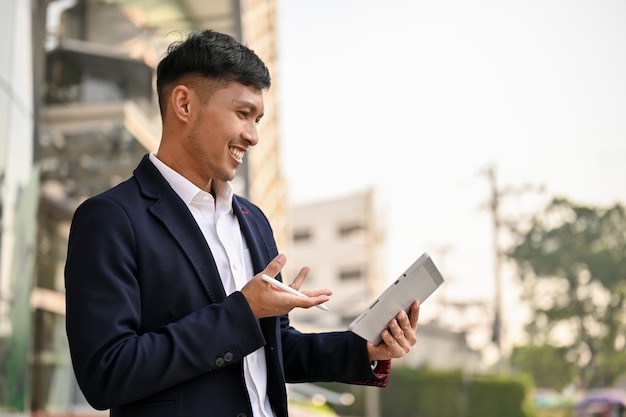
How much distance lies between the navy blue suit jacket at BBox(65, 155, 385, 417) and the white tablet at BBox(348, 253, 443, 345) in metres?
0.14

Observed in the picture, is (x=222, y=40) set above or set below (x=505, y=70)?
below

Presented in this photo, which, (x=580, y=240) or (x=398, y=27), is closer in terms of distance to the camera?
(x=580, y=240)

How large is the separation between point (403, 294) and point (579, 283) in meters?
22.5

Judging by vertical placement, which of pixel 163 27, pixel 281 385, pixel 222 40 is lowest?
pixel 281 385

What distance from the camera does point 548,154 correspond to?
29594 mm

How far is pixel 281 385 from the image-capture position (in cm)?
128

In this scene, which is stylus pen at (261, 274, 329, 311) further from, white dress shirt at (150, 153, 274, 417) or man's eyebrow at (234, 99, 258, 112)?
man's eyebrow at (234, 99, 258, 112)

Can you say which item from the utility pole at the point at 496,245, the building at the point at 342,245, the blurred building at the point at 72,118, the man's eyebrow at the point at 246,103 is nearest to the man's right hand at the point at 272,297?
the man's eyebrow at the point at 246,103

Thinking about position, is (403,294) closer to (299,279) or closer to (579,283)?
(299,279)

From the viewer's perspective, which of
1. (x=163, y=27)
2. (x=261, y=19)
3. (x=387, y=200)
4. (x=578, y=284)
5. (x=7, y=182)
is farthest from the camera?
(x=387, y=200)

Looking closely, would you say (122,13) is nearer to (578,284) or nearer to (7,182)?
(7,182)

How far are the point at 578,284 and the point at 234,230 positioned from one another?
22.5m

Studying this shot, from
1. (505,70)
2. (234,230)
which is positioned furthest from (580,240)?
(234,230)

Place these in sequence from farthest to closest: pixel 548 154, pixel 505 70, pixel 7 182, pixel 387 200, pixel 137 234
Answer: pixel 387 200, pixel 505 70, pixel 548 154, pixel 7 182, pixel 137 234
